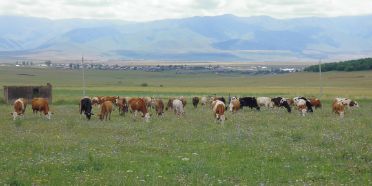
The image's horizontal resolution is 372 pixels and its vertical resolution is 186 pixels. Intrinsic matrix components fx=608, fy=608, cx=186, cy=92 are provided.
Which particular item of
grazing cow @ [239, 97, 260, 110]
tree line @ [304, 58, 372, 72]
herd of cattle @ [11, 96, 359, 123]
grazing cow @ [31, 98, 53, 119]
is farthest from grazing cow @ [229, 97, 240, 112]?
tree line @ [304, 58, 372, 72]

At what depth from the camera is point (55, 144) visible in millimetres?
20500

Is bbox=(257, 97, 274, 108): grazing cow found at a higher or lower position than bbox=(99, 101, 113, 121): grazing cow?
lower

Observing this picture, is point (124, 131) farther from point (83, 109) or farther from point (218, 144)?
point (83, 109)

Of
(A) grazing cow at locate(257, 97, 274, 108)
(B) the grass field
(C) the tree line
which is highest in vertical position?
(C) the tree line

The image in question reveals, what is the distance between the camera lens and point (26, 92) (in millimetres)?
53844

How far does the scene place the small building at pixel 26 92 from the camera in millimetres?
53062

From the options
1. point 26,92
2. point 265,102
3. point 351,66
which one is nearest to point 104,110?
point 265,102

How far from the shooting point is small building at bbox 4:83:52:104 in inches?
2089

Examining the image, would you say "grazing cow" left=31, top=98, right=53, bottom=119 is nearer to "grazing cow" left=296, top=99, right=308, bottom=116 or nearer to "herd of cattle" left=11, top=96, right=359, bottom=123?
"herd of cattle" left=11, top=96, right=359, bottom=123

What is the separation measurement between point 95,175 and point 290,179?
4.61 m

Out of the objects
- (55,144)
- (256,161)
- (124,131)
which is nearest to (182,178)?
(256,161)

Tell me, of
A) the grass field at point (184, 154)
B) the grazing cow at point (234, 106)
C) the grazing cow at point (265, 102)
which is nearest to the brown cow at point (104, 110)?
the grass field at point (184, 154)

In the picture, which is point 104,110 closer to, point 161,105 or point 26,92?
point 161,105

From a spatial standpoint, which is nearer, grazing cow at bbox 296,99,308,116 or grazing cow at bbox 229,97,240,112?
grazing cow at bbox 296,99,308,116
